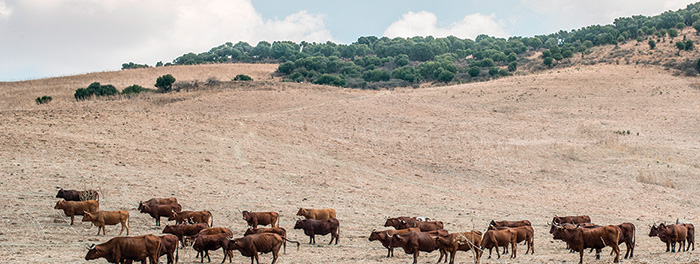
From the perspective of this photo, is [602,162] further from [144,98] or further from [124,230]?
[144,98]

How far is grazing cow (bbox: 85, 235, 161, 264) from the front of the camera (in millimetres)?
14133

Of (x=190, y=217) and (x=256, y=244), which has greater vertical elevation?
(x=256, y=244)

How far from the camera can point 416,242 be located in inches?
631

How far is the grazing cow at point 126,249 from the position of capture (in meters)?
14.1

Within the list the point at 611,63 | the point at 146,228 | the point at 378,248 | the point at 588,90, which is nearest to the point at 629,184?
the point at 378,248

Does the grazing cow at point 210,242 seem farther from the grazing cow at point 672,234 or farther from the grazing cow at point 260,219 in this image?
the grazing cow at point 672,234

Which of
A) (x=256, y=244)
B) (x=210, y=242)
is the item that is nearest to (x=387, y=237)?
(x=256, y=244)

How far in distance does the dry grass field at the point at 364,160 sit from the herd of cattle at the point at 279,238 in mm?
518

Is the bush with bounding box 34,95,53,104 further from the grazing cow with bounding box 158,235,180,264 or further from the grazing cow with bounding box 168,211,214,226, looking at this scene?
the grazing cow with bounding box 158,235,180,264

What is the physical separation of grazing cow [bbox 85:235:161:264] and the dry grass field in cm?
126

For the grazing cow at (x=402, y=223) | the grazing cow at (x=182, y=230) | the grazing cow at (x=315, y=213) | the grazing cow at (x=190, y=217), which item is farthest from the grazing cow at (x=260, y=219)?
the grazing cow at (x=402, y=223)

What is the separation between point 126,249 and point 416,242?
284 inches

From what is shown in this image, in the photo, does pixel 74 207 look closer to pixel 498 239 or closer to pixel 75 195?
pixel 75 195

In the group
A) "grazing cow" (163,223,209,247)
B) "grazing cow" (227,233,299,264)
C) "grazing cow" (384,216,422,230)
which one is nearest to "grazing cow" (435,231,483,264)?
"grazing cow" (384,216,422,230)
